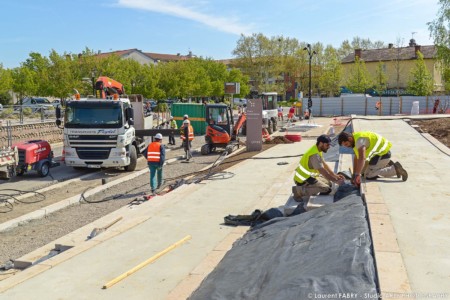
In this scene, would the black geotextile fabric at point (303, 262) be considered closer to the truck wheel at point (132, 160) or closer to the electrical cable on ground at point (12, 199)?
the electrical cable on ground at point (12, 199)

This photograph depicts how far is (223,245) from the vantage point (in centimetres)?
680

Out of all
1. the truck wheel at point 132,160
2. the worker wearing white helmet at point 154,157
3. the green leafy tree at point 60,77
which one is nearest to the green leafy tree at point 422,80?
the green leafy tree at point 60,77

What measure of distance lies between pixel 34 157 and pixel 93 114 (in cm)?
246

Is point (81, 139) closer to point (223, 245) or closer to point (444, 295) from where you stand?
point (223, 245)

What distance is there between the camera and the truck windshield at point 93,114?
15.9m

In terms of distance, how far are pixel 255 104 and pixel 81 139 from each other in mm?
7711

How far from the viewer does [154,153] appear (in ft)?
40.2

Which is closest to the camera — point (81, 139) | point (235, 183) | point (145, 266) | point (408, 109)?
point (145, 266)

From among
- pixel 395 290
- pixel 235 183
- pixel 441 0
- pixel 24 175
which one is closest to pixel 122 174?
pixel 24 175

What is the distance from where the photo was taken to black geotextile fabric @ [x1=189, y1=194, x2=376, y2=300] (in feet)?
13.2

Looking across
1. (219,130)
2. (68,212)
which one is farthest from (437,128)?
(68,212)

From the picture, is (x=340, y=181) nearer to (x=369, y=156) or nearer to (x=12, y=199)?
(x=369, y=156)

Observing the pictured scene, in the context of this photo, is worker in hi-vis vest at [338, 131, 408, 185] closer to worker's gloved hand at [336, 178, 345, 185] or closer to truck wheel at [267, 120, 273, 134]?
worker's gloved hand at [336, 178, 345, 185]

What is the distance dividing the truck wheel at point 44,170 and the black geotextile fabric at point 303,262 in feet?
37.2
